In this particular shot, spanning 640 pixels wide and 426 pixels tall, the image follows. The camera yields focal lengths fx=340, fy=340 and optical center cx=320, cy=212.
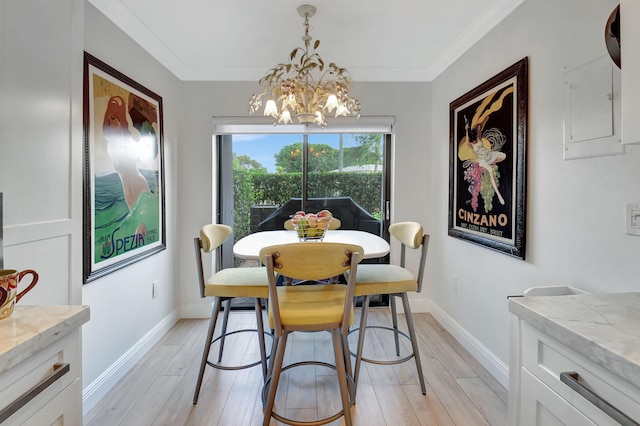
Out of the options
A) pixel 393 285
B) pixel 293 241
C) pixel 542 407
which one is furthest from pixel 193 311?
pixel 542 407

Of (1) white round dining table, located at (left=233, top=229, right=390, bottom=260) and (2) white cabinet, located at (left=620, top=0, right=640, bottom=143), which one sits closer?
(2) white cabinet, located at (left=620, top=0, right=640, bottom=143)

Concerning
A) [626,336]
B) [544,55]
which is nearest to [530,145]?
→ [544,55]

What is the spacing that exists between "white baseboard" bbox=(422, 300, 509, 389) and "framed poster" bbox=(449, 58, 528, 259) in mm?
726

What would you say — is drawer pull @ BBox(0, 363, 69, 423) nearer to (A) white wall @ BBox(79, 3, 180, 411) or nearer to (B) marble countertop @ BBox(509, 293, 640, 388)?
(A) white wall @ BBox(79, 3, 180, 411)

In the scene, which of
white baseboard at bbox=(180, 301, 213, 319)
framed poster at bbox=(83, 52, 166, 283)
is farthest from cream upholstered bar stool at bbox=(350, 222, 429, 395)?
white baseboard at bbox=(180, 301, 213, 319)

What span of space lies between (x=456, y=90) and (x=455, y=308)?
1.80 meters

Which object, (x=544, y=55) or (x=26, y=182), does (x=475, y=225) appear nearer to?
(x=544, y=55)

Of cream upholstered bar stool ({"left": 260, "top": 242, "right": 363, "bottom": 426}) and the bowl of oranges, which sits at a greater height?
the bowl of oranges

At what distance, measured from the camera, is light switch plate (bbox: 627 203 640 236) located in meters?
1.29

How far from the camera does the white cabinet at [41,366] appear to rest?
0.75 metres

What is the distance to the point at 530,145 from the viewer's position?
1.91m

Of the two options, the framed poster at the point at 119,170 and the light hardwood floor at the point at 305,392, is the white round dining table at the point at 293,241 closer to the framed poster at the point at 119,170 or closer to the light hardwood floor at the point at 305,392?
the framed poster at the point at 119,170

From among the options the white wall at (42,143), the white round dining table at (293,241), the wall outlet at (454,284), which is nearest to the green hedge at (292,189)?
the white round dining table at (293,241)

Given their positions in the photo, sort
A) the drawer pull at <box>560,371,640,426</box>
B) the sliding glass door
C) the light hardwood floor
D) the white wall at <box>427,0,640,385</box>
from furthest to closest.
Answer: the sliding glass door → the light hardwood floor → the white wall at <box>427,0,640,385</box> → the drawer pull at <box>560,371,640,426</box>
